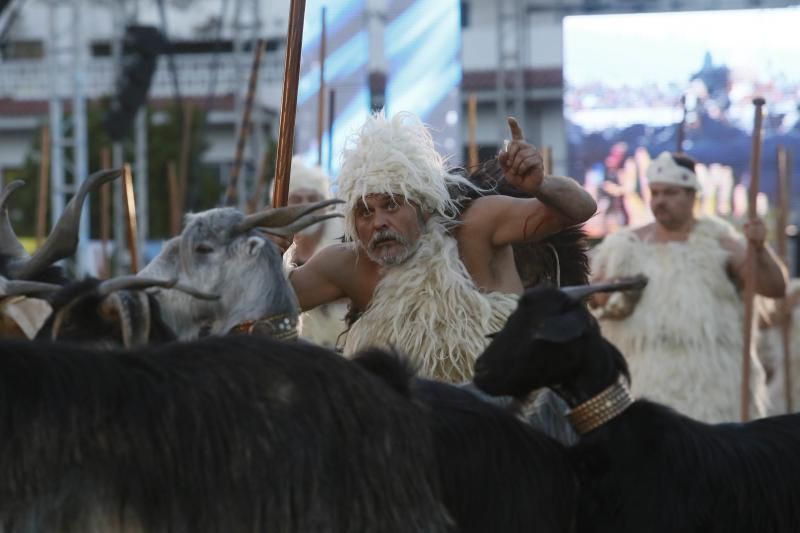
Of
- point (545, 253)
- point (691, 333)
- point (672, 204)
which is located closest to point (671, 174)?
point (672, 204)

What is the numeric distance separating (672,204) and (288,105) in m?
3.38

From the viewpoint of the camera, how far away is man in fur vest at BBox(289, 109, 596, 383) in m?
4.27

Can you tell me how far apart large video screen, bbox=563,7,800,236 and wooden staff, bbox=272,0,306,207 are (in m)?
12.8

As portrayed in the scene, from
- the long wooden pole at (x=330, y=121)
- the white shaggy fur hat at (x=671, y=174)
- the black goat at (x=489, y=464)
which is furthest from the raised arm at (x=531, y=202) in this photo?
the white shaggy fur hat at (x=671, y=174)

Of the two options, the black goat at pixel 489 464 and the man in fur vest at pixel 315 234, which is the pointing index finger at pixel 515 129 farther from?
the man in fur vest at pixel 315 234

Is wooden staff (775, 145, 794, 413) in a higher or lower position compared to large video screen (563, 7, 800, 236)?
lower

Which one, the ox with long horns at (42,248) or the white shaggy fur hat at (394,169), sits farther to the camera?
the white shaggy fur hat at (394,169)

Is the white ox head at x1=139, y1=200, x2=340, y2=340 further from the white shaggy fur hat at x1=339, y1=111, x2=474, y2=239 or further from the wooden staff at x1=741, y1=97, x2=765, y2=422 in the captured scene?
the wooden staff at x1=741, y1=97, x2=765, y2=422

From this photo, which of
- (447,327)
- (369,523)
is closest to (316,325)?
(447,327)

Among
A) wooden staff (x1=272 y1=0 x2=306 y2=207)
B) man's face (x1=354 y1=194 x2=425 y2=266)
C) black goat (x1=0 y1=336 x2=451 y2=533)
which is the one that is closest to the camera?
black goat (x1=0 y1=336 x2=451 y2=533)

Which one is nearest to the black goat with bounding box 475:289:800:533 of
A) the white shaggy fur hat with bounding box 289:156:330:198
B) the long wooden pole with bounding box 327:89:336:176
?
the long wooden pole with bounding box 327:89:336:176

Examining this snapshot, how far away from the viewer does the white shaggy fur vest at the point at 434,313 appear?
427 centimetres

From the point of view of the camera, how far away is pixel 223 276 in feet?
11.8

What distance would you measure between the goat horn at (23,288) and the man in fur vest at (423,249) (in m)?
0.98
